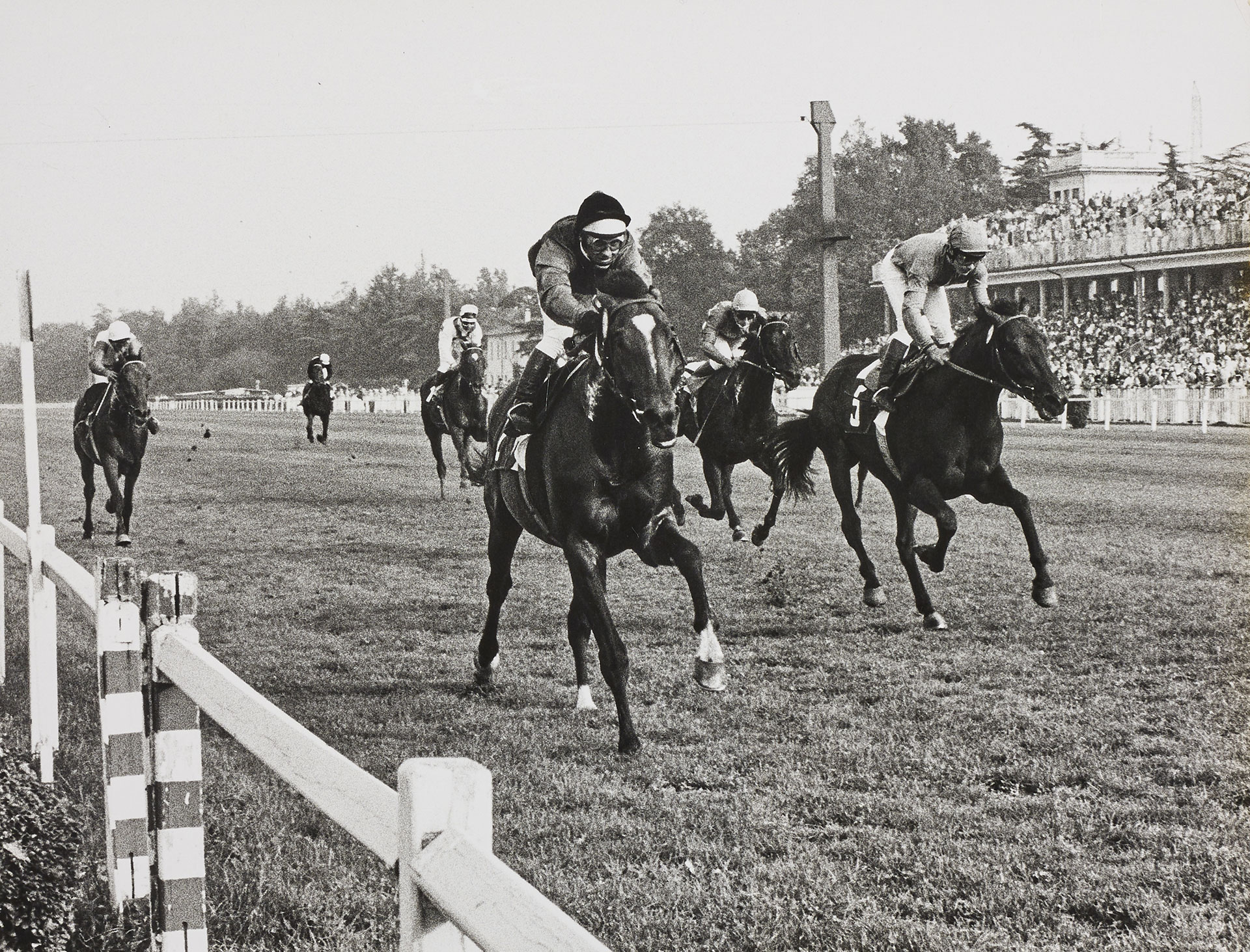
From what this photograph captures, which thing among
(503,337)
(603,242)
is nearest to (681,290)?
(503,337)

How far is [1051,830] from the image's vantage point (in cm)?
448

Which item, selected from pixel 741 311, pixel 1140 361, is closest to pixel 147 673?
pixel 741 311

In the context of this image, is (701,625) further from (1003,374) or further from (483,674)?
(1003,374)

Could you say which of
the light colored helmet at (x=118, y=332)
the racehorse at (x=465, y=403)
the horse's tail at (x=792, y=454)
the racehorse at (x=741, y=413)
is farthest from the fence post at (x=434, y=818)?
Answer: the racehorse at (x=465, y=403)

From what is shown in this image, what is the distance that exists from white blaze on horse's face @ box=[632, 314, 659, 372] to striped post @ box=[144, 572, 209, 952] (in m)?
2.51

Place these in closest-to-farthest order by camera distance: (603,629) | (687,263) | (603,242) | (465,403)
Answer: (603,629)
(603,242)
(687,263)
(465,403)

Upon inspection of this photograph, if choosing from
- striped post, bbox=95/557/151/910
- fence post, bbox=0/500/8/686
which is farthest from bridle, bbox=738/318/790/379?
striped post, bbox=95/557/151/910

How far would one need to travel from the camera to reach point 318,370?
23.7 m

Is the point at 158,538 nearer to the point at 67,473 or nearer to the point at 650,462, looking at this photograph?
the point at 67,473

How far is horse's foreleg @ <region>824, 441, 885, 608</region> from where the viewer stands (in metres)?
9.18

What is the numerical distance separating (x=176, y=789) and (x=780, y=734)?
3056 mm

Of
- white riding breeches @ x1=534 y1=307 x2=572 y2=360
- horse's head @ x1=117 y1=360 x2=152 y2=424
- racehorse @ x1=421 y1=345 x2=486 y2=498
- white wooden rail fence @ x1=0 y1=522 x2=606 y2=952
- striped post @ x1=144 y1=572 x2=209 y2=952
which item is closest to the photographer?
white wooden rail fence @ x1=0 y1=522 x2=606 y2=952

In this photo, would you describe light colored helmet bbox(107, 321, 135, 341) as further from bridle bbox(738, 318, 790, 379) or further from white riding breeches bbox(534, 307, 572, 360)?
white riding breeches bbox(534, 307, 572, 360)

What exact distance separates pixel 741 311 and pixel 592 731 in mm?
7057
